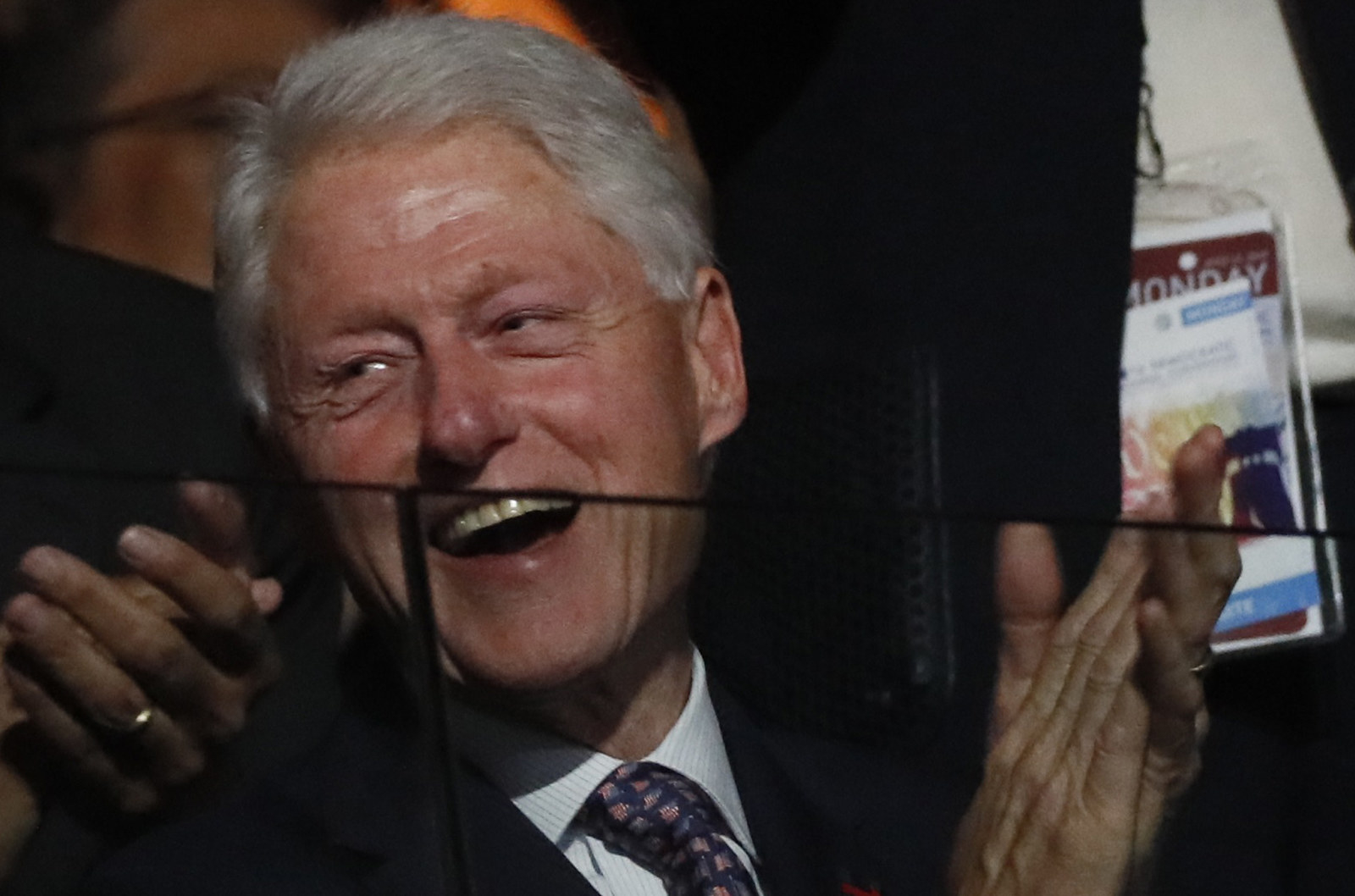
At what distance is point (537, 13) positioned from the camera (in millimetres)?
1631

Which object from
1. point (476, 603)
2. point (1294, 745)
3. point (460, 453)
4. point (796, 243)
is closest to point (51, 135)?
point (796, 243)

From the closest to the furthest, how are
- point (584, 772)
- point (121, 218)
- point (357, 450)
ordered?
1. point (584, 772)
2. point (357, 450)
3. point (121, 218)

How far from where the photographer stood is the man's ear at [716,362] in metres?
1.22

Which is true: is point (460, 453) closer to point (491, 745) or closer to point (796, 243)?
point (491, 745)

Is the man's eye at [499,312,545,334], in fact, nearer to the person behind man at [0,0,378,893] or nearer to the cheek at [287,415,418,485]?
the cheek at [287,415,418,485]

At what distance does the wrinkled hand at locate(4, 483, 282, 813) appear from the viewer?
0.73m

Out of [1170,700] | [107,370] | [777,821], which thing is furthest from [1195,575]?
[107,370]

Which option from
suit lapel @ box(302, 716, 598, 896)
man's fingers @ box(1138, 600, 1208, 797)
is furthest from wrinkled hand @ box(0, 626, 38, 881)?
man's fingers @ box(1138, 600, 1208, 797)

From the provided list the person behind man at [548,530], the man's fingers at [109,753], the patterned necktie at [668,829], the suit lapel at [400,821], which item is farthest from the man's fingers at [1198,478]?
the man's fingers at [109,753]

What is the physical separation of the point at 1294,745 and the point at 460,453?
18.8 inches

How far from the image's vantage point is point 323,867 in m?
A: 0.75

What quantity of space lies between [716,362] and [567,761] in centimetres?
46

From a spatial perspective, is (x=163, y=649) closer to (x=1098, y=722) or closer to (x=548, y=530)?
(x=548, y=530)

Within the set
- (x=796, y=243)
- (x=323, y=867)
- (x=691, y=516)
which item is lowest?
(x=796, y=243)
